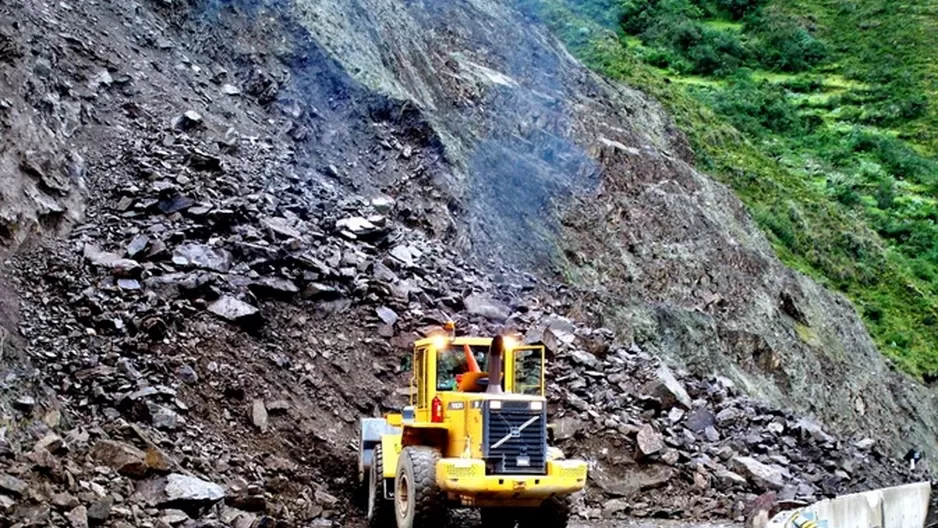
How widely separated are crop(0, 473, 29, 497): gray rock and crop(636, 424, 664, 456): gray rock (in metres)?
7.80

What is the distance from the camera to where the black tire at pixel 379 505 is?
11.2m

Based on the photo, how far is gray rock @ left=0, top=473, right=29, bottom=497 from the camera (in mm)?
8773

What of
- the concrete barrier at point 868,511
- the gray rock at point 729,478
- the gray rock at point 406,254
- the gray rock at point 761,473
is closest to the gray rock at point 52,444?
the concrete barrier at point 868,511

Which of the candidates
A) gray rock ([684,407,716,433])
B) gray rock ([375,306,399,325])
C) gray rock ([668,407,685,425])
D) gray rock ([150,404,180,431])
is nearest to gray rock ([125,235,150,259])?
gray rock ([150,404,180,431])

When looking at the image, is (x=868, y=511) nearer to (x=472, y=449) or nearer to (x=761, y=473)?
(x=761, y=473)

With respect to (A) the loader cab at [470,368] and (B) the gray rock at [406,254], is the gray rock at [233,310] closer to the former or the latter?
(A) the loader cab at [470,368]

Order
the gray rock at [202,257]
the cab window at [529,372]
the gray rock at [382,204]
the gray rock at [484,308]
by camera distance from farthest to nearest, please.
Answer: the gray rock at [382,204]
the gray rock at [484,308]
the gray rock at [202,257]
the cab window at [529,372]

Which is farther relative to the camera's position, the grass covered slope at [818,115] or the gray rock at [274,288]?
the grass covered slope at [818,115]

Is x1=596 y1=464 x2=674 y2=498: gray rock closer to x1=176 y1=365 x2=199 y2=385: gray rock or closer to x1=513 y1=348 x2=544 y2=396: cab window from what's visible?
x1=513 y1=348 x2=544 y2=396: cab window

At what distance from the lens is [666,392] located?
15430 mm

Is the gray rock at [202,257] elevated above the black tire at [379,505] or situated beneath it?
elevated above

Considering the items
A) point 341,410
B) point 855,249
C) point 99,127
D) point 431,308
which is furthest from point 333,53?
point 855,249

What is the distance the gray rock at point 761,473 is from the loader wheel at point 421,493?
5664 millimetres

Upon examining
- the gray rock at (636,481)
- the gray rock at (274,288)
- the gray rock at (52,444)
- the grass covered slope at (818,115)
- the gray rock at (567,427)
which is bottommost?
the gray rock at (636,481)
